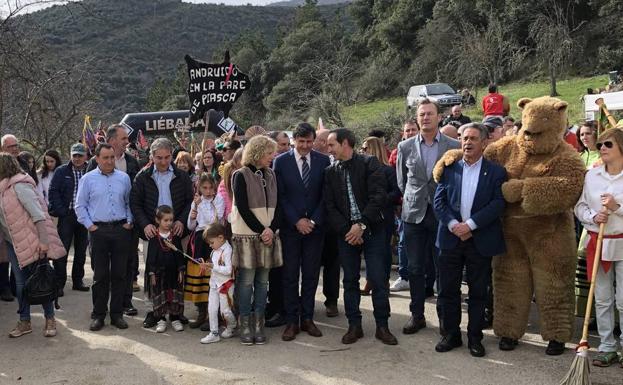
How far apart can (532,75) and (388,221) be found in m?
30.1

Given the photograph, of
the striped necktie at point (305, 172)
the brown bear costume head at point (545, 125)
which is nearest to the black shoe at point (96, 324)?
the striped necktie at point (305, 172)

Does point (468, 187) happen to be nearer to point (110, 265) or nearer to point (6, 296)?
point (110, 265)

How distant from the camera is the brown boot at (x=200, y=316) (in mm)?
6047

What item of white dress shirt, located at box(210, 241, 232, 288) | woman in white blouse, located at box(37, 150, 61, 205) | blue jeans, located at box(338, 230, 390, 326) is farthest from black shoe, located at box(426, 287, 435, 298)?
woman in white blouse, located at box(37, 150, 61, 205)

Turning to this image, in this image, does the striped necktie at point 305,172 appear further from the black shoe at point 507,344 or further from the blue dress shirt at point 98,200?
the black shoe at point 507,344

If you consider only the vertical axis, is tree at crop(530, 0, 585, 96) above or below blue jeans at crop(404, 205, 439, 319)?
above

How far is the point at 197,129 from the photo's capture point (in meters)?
12.6

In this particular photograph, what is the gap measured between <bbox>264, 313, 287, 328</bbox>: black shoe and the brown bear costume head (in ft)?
9.50

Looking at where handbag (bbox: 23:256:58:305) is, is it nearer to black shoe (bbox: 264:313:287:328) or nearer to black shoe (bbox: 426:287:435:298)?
black shoe (bbox: 264:313:287:328)

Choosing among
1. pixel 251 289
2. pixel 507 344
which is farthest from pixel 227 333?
pixel 507 344

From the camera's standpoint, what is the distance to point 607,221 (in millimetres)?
4688

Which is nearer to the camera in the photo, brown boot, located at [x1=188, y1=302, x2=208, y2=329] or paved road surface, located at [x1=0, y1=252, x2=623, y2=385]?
paved road surface, located at [x1=0, y1=252, x2=623, y2=385]

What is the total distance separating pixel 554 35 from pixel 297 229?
94.1ft

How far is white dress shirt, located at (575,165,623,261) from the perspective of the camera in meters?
4.68
